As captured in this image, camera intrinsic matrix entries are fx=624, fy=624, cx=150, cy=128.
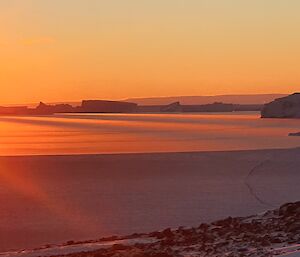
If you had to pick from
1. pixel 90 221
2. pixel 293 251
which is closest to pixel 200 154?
pixel 90 221

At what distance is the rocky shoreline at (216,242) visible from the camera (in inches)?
282

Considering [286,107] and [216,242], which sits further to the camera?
[286,107]

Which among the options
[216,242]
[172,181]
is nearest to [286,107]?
[172,181]

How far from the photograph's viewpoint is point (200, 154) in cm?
2356

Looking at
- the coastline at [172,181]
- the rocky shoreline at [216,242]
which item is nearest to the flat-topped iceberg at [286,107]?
the coastline at [172,181]

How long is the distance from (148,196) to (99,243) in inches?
206

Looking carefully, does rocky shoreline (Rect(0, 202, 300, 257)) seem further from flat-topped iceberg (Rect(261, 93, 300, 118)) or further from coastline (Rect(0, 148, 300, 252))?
flat-topped iceberg (Rect(261, 93, 300, 118))

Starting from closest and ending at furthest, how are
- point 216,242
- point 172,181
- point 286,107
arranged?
1. point 216,242
2. point 172,181
3. point 286,107

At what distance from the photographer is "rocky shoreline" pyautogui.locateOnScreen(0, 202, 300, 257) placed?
7.15 m

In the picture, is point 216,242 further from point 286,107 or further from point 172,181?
point 286,107

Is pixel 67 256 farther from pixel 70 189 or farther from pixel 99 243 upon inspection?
pixel 70 189

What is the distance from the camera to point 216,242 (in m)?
7.76

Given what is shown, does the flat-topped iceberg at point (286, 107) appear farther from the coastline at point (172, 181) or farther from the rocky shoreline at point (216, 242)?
the rocky shoreline at point (216, 242)

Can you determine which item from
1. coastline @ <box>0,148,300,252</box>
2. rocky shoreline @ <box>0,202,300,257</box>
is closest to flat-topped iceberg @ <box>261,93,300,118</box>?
coastline @ <box>0,148,300,252</box>
